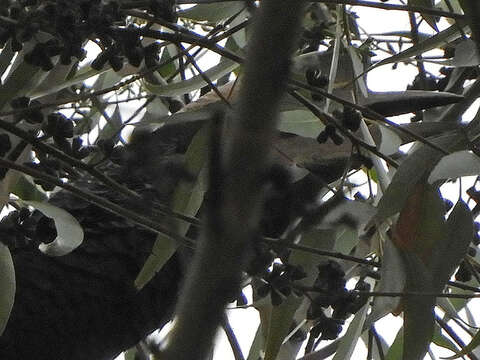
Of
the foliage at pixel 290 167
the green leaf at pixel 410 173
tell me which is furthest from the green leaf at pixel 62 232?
the green leaf at pixel 410 173

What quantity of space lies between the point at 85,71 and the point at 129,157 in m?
0.23

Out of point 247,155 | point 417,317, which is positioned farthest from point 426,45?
point 247,155

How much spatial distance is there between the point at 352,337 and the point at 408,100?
0.25 m

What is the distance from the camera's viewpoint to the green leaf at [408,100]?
97cm

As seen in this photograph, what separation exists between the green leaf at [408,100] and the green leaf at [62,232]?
1.08ft

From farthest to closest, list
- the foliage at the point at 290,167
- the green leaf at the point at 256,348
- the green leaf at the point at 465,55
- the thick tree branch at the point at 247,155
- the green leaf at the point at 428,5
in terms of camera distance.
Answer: the green leaf at the point at 256,348 < the green leaf at the point at 428,5 < the green leaf at the point at 465,55 < the foliage at the point at 290,167 < the thick tree branch at the point at 247,155

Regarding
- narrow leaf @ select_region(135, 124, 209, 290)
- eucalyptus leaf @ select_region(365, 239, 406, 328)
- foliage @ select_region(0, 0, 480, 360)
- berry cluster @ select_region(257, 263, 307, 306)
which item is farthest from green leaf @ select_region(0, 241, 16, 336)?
eucalyptus leaf @ select_region(365, 239, 406, 328)

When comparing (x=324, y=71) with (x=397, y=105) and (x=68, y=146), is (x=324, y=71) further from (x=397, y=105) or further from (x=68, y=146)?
(x=68, y=146)

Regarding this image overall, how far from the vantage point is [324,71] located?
1033mm

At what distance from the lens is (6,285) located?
0.81 m

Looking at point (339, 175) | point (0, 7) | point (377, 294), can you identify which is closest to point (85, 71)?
point (0, 7)

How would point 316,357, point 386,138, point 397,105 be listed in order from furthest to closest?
1. point 316,357
2. point 397,105
3. point 386,138

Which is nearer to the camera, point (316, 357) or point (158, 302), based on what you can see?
point (158, 302)

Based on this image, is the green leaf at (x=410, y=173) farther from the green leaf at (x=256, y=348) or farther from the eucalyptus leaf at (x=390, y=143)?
the green leaf at (x=256, y=348)
